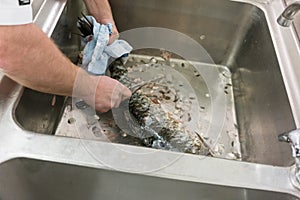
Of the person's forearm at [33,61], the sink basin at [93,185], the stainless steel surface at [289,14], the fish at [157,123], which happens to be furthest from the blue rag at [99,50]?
the stainless steel surface at [289,14]

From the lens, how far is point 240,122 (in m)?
1.12

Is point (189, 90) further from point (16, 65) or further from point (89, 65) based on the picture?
point (16, 65)

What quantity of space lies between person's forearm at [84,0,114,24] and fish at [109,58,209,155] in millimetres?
157

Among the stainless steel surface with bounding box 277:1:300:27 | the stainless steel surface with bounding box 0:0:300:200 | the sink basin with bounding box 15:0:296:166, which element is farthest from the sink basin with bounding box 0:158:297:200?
the stainless steel surface with bounding box 277:1:300:27

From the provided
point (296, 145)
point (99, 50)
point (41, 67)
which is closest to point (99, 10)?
point (99, 50)

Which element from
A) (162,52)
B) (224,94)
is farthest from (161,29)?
(224,94)

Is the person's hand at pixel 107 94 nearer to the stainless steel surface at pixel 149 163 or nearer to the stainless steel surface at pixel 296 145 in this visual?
the stainless steel surface at pixel 149 163

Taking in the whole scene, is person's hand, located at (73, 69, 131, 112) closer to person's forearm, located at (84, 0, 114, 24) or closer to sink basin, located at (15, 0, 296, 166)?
sink basin, located at (15, 0, 296, 166)

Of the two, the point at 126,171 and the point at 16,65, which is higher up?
the point at 16,65

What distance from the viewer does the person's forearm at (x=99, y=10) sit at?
106 centimetres

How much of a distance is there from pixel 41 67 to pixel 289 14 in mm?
690

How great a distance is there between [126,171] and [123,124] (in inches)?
12.3

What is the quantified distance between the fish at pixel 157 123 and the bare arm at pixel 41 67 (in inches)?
4.5

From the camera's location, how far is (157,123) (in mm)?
927
